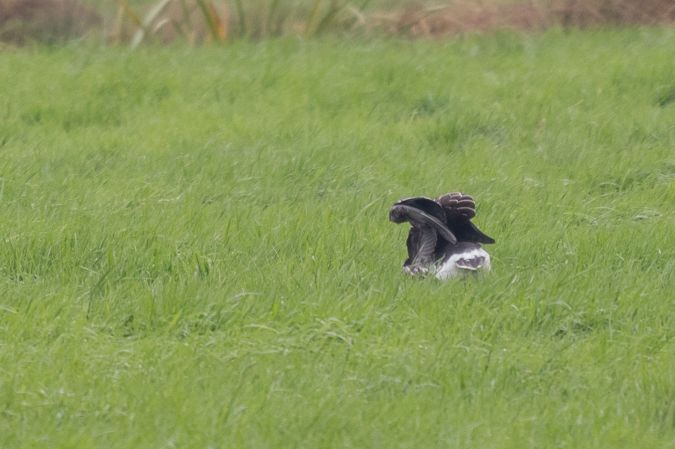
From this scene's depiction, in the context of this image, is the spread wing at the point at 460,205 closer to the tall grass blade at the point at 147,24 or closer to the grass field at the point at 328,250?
the grass field at the point at 328,250

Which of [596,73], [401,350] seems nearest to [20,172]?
[401,350]

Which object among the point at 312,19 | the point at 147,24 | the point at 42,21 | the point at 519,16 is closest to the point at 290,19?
the point at 312,19

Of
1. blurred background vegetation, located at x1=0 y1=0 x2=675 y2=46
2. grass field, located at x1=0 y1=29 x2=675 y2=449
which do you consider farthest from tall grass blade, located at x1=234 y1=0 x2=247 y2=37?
grass field, located at x1=0 y1=29 x2=675 y2=449

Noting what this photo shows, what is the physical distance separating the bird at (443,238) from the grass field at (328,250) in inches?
3.1

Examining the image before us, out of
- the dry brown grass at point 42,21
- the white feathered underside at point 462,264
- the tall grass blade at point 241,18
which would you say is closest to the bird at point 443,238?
the white feathered underside at point 462,264

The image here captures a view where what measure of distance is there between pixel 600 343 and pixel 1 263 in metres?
2.51

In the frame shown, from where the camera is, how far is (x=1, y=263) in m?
5.73

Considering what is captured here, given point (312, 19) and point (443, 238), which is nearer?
point (443, 238)

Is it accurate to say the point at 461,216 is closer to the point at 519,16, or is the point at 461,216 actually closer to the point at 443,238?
the point at 443,238

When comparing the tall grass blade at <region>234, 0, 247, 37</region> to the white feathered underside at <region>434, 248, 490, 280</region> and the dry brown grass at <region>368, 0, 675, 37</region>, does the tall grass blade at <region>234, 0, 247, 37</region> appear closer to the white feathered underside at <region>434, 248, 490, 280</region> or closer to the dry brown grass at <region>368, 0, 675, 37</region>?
the dry brown grass at <region>368, 0, 675, 37</region>

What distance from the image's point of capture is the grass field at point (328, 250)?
4.42m

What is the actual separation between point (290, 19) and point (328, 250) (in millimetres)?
5738

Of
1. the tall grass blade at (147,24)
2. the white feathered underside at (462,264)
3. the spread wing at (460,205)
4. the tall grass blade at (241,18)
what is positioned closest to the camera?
the white feathered underside at (462,264)

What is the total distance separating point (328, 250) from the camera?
5.93 meters
